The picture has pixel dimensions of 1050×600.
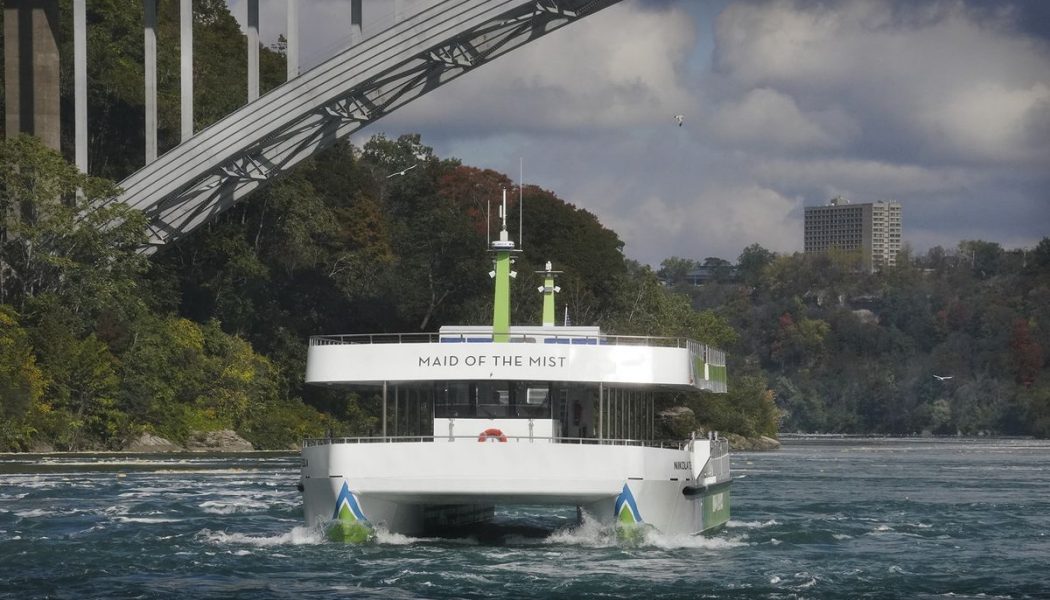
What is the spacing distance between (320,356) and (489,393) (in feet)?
9.21

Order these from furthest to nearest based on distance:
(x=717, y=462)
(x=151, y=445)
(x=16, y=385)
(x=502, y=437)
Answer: (x=151, y=445)
(x=16, y=385)
(x=717, y=462)
(x=502, y=437)

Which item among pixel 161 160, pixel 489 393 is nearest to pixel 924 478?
pixel 161 160

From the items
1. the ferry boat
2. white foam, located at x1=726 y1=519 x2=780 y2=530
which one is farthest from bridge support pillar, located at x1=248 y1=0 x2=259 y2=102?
the ferry boat

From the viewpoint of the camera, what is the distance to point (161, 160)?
6731 centimetres

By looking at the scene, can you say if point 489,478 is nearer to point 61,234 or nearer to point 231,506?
point 231,506

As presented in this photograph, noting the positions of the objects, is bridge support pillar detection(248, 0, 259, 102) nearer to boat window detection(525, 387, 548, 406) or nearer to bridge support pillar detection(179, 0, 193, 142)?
bridge support pillar detection(179, 0, 193, 142)

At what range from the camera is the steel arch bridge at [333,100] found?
63.4 meters

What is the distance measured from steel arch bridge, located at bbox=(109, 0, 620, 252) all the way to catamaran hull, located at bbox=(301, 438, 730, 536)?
34.3 m

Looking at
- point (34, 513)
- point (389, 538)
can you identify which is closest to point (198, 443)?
point (34, 513)

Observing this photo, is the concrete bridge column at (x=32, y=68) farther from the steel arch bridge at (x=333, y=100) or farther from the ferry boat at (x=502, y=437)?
the ferry boat at (x=502, y=437)

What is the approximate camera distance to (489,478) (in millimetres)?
28797

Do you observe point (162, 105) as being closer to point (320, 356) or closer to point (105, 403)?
point (105, 403)

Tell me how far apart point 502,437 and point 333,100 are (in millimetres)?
36744

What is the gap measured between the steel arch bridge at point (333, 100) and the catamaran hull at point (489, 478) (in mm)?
34257
